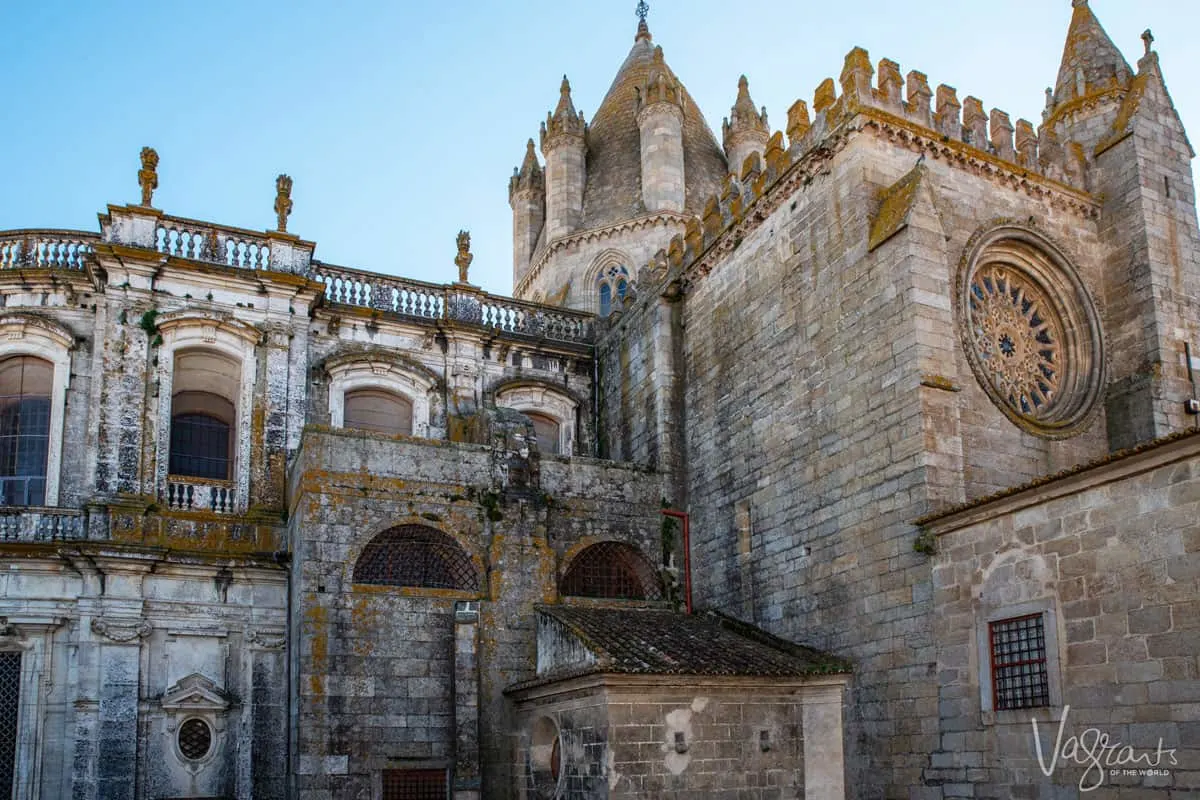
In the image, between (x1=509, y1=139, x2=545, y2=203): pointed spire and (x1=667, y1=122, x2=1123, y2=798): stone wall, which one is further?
(x1=509, y1=139, x2=545, y2=203): pointed spire

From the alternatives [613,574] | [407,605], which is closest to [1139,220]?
[613,574]

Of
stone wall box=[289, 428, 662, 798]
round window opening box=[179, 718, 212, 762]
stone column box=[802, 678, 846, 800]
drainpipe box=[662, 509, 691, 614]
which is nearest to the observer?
stone column box=[802, 678, 846, 800]

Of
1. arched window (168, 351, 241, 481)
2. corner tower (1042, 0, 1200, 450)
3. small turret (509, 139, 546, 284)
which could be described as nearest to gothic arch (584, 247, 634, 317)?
small turret (509, 139, 546, 284)

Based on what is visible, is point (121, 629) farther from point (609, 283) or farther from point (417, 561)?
point (609, 283)

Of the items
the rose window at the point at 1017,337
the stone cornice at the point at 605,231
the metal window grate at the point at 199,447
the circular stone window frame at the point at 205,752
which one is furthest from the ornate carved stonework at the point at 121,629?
the stone cornice at the point at 605,231

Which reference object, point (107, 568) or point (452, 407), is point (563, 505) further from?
point (107, 568)

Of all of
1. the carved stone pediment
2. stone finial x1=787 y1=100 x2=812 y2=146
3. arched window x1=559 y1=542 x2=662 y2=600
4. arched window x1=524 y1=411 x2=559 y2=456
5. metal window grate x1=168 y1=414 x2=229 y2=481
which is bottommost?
the carved stone pediment

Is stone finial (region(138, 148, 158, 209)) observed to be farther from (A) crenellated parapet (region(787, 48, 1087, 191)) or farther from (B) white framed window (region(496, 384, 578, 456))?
(A) crenellated parapet (region(787, 48, 1087, 191))

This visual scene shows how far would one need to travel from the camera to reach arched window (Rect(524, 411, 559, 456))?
24641 mm

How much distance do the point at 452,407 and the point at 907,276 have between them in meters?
10.3

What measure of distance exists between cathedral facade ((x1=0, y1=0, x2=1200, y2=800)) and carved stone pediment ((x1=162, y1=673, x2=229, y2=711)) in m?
0.06

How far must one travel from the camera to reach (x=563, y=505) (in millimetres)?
20328

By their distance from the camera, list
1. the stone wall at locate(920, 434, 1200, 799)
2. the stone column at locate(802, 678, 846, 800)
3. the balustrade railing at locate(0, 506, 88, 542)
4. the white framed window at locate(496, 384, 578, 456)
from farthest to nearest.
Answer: the white framed window at locate(496, 384, 578, 456)
the balustrade railing at locate(0, 506, 88, 542)
the stone column at locate(802, 678, 846, 800)
the stone wall at locate(920, 434, 1200, 799)

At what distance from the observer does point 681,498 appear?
21.4 m
